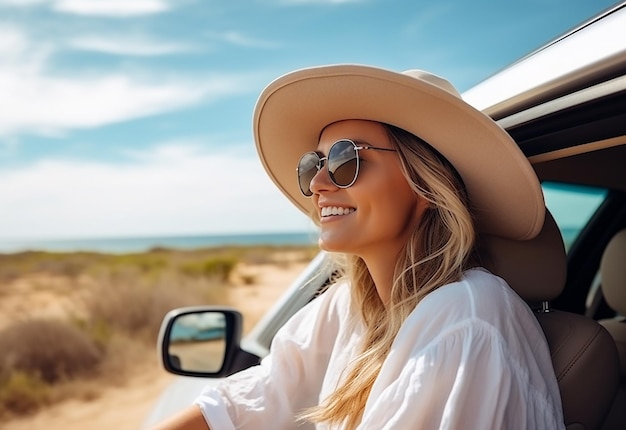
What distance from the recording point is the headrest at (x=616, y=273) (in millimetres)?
2434

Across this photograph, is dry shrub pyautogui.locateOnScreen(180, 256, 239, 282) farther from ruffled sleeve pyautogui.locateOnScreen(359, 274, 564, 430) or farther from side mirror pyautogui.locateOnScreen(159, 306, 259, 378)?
ruffled sleeve pyautogui.locateOnScreen(359, 274, 564, 430)

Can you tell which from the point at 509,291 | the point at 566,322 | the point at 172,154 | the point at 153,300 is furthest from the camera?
the point at 172,154

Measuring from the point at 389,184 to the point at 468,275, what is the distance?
0.36m

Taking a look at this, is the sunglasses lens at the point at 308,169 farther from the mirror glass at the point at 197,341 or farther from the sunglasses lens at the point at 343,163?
the mirror glass at the point at 197,341

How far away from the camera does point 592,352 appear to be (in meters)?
1.62

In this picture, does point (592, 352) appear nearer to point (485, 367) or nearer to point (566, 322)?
point (566, 322)

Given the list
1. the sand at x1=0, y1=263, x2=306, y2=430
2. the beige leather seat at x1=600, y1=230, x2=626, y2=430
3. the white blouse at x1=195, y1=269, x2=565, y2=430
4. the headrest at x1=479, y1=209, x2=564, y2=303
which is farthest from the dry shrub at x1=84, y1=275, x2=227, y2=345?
the white blouse at x1=195, y1=269, x2=565, y2=430

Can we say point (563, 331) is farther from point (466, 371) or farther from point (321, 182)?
point (321, 182)

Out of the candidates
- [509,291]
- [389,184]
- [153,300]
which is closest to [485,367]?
[509,291]

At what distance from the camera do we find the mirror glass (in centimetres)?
266

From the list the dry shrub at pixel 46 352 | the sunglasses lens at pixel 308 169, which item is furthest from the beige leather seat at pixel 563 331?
the dry shrub at pixel 46 352

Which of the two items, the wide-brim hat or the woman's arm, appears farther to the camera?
the woman's arm

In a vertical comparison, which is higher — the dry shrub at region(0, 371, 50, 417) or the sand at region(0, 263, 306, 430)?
the dry shrub at region(0, 371, 50, 417)

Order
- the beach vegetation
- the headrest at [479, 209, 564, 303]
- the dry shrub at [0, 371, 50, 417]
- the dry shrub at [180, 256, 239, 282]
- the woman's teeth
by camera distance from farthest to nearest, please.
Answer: the dry shrub at [180, 256, 239, 282] → the beach vegetation → the dry shrub at [0, 371, 50, 417] → the woman's teeth → the headrest at [479, 209, 564, 303]
